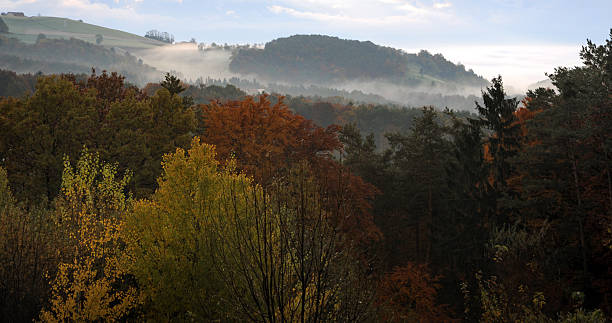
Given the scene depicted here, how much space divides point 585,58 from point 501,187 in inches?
486

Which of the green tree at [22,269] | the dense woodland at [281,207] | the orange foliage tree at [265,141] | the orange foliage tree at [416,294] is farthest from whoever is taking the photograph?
the orange foliage tree at [265,141]

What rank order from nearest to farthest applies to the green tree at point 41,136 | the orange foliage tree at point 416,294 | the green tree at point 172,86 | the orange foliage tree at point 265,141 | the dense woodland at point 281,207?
the dense woodland at point 281,207, the orange foliage tree at point 416,294, the green tree at point 41,136, the orange foliage tree at point 265,141, the green tree at point 172,86

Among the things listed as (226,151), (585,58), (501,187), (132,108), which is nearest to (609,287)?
(501,187)

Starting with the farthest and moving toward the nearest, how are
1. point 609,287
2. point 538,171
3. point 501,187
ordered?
point 501,187, point 538,171, point 609,287

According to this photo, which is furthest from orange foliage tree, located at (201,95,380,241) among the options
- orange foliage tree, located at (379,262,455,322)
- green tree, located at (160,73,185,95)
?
green tree, located at (160,73,185,95)

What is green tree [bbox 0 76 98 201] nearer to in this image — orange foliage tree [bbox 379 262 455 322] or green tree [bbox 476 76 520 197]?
orange foliage tree [bbox 379 262 455 322]

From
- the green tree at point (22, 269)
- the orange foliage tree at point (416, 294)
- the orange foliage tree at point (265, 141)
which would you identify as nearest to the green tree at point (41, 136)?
the orange foliage tree at point (265, 141)

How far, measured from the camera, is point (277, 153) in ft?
110

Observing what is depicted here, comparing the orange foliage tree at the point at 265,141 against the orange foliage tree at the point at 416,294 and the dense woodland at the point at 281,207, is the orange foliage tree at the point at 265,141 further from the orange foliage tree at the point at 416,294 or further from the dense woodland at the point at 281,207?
the orange foliage tree at the point at 416,294

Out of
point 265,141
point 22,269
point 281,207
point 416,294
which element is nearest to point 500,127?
point 416,294

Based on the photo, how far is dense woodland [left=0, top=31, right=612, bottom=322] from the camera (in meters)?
15.6

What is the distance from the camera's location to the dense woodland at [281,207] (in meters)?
15.6

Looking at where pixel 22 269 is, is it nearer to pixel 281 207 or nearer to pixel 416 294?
pixel 281 207

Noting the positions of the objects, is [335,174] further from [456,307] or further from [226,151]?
[456,307]
